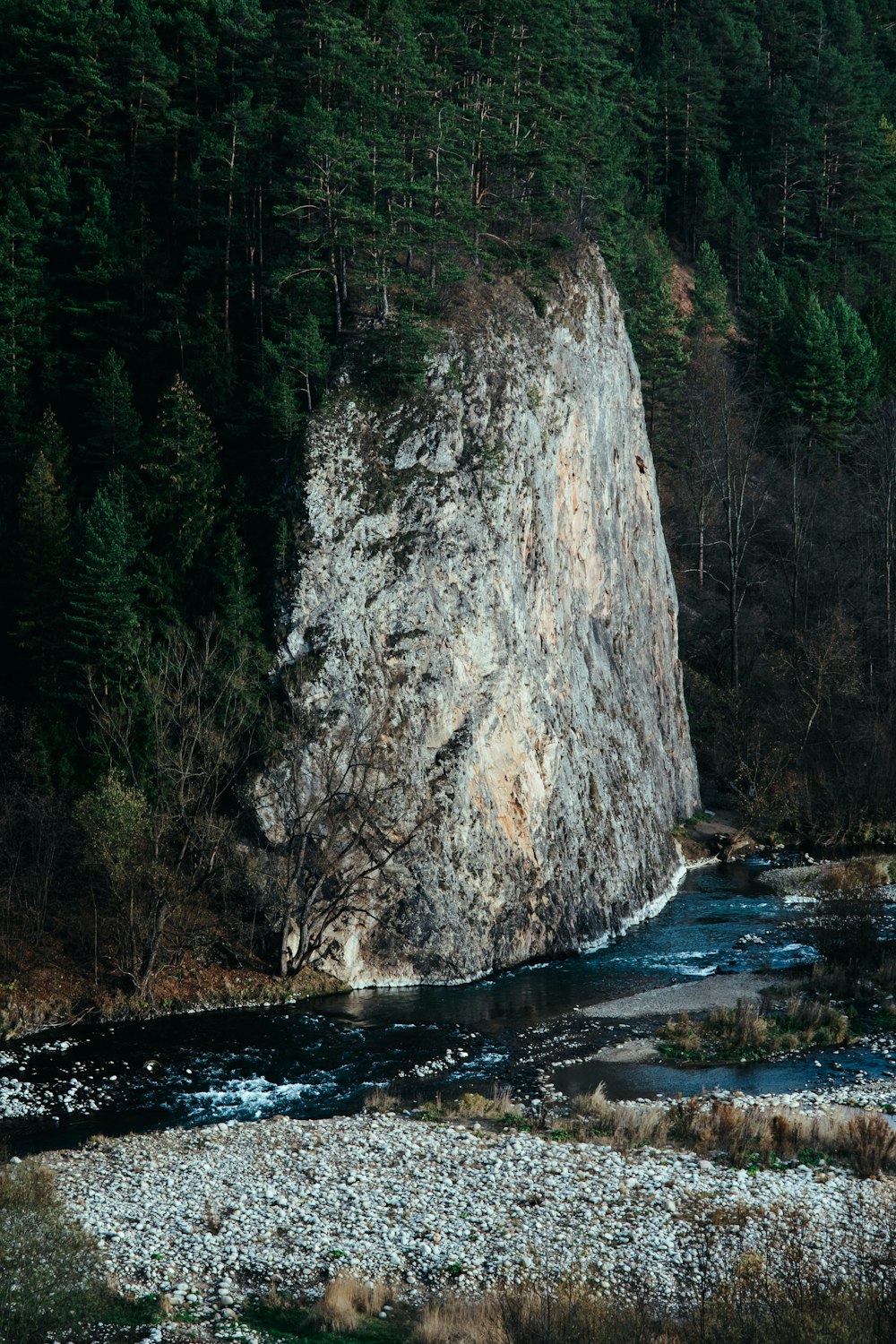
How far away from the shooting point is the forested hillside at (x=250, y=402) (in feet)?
120

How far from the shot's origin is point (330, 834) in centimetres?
3612

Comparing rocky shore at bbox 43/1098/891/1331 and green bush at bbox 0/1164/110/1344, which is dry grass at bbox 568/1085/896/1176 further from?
green bush at bbox 0/1164/110/1344

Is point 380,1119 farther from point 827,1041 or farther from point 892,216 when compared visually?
point 892,216

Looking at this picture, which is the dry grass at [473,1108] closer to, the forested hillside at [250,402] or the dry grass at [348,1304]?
the dry grass at [348,1304]

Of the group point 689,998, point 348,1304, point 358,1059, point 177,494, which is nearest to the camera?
point 348,1304

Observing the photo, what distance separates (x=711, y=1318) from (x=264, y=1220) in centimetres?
785

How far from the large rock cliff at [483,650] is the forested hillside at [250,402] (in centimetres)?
152

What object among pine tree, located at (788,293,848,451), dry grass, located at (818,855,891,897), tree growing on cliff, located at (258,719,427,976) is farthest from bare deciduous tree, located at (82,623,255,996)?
pine tree, located at (788,293,848,451)

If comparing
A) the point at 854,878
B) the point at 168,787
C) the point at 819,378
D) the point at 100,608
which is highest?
the point at 819,378

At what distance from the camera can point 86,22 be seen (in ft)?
162

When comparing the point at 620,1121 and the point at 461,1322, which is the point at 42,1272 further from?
the point at 620,1121

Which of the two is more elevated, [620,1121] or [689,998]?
[689,998]

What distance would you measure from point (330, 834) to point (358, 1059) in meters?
7.09

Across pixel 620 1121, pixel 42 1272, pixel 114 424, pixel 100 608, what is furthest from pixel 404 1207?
pixel 114 424
